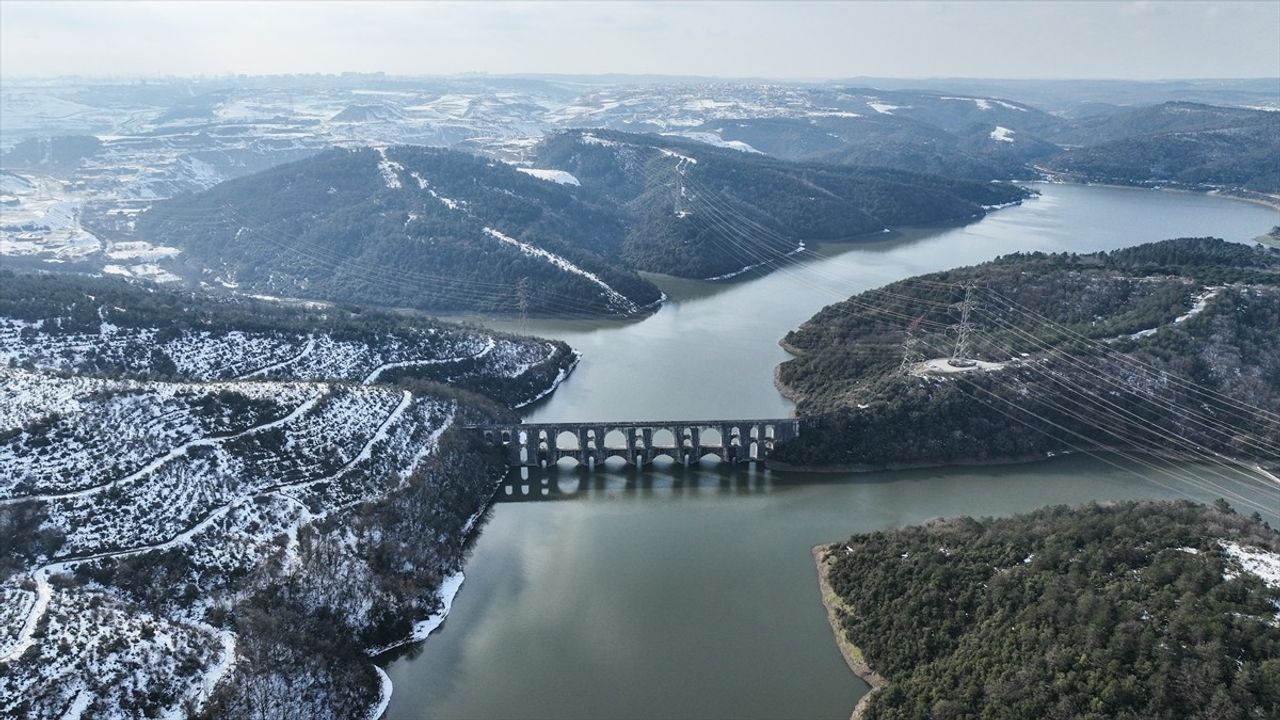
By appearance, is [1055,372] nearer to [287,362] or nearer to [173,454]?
[287,362]

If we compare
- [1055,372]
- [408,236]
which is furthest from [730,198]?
[1055,372]

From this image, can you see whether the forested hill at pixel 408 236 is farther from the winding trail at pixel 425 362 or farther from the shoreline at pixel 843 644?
the shoreline at pixel 843 644

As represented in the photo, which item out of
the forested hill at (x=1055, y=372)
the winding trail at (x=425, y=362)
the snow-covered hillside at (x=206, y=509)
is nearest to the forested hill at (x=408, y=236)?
the winding trail at (x=425, y=362)

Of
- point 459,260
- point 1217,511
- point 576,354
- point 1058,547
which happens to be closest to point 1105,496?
point 1217,511

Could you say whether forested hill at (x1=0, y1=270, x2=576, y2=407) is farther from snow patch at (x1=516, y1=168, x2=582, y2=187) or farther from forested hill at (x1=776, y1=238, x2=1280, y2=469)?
snow patch at (x1=516, y1=168, x2=582, y2=187)

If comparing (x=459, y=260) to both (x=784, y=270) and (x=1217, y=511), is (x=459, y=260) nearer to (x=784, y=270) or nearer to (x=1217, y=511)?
(x=784, y=270)
